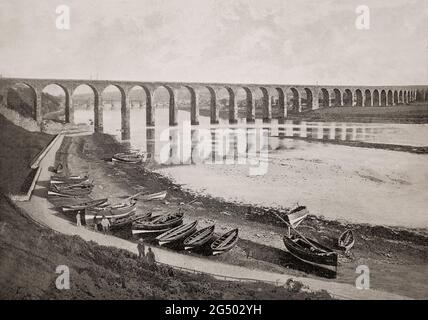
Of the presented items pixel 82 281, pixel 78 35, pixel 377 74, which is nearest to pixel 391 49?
pixel 377 74

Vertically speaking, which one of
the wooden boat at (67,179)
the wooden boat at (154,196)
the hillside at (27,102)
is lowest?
the wooden boat at (154,196)

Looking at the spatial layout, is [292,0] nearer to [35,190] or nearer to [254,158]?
[254,158]

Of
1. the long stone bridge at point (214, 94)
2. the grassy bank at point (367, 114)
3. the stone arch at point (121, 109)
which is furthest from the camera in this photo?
the stone arch at point (121, 109)

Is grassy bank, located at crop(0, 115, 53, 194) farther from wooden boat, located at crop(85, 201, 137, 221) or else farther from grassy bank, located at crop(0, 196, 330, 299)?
wooden boat, located at crop(85, 201, 137, 221)

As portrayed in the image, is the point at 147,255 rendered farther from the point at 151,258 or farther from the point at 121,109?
the point at 121,109

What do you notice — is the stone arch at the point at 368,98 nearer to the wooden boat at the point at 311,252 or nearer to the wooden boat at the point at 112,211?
the wooden boat at the point at 311,252

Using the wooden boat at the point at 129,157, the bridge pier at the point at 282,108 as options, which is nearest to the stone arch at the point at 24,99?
the wooden boat at the point at 129,157

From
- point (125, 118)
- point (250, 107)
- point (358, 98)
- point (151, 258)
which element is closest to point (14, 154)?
point (151, 258)

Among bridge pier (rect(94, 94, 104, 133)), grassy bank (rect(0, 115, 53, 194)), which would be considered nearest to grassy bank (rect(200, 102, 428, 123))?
bridge pier (rect(94, 94, 104, 133))
